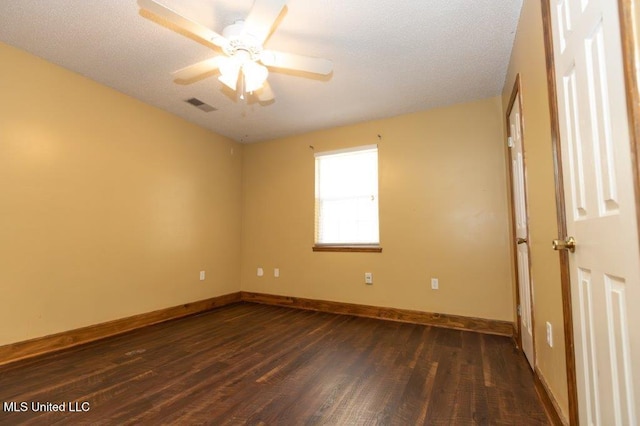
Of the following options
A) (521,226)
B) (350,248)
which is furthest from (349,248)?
(521,226)

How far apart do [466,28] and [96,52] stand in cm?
296

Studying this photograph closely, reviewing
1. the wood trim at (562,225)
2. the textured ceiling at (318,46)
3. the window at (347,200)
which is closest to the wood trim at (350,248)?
the window at (347,200)

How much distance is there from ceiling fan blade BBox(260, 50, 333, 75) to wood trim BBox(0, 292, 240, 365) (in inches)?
113

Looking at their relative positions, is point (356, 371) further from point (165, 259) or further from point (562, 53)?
point (165, 259)

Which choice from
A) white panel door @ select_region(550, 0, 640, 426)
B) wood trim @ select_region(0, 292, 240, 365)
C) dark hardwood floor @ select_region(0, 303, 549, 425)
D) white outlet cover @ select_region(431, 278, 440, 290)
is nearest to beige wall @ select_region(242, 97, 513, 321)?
white outlet cover @ select_region(431, 278, 440, 290)

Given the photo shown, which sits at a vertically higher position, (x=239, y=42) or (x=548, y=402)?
(x=239, y=42)

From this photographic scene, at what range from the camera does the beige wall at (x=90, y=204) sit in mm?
2383

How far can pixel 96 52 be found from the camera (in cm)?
248

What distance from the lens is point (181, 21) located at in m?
1.67

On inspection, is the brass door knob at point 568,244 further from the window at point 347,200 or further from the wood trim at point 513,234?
the window at point 347,200

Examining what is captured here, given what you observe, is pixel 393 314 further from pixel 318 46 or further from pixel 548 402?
pixel 318 46

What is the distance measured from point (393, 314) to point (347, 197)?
1.56 meters

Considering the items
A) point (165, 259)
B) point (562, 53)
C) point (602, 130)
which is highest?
point (562, 53)

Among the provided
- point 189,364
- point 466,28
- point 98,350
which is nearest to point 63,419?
point 189,364
